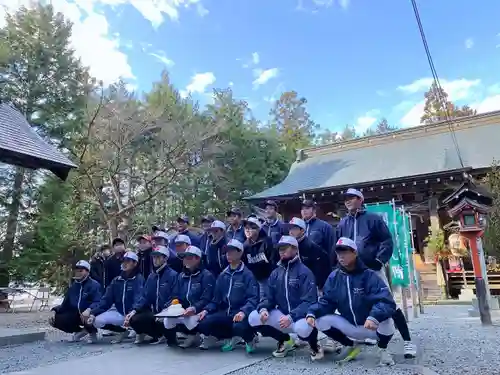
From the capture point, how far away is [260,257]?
5188 mm

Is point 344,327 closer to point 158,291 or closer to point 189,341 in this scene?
point 189,341

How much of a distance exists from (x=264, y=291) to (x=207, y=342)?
3.54 ft

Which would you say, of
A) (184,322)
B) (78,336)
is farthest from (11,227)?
(184,322)

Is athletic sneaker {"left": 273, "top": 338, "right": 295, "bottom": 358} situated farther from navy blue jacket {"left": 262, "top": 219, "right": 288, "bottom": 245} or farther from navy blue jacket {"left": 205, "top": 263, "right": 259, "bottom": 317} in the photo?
navy blue jacket {"left": 262, "top": 219, "right": 288, "bottom": 245}

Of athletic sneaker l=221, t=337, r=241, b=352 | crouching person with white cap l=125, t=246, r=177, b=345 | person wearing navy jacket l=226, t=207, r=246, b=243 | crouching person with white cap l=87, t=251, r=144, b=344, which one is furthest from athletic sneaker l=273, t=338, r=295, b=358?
crouching person with white cap l=87, t=251, r=144, b=344

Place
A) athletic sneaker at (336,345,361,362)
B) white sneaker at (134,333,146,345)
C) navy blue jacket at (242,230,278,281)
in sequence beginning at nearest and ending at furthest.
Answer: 1. athletic sneaker at (336,345,361,362)
2. navy blue jacket at (242,230,278,281)
3. white sneaker at (134,333,146,345)

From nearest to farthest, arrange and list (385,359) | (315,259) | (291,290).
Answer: (385,359), (291,290), (315,259)

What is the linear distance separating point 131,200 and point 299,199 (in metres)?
6.34

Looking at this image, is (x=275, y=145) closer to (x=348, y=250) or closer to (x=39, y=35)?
(x=39, y=35)

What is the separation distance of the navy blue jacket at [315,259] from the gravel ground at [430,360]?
930 millimetres

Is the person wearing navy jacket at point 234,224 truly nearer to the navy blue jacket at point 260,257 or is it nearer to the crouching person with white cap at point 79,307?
the navy blue jacket at point 260,257

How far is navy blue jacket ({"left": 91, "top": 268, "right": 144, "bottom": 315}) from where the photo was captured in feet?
19.4

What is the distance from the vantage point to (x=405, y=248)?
23.0 feet

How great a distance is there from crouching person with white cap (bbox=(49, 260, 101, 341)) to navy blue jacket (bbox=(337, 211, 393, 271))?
401 cm
